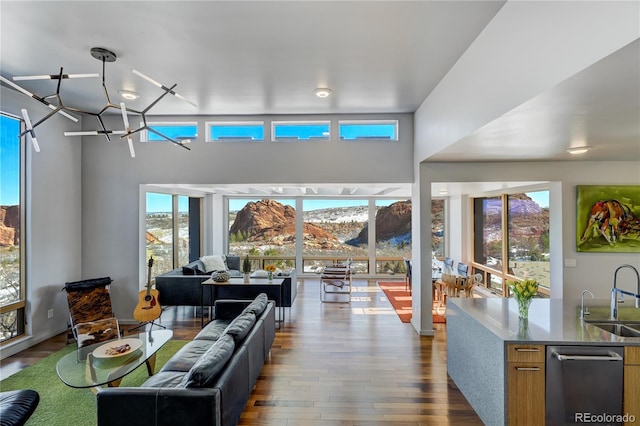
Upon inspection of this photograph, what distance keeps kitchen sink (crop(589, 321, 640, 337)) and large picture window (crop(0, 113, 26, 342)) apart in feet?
21.9

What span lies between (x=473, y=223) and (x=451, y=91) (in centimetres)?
540

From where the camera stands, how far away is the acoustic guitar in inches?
183

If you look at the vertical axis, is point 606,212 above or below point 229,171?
below

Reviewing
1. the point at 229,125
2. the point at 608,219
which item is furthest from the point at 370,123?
the point at 608,219

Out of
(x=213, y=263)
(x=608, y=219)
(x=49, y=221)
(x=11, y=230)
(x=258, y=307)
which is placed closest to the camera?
(x=258, y=307)

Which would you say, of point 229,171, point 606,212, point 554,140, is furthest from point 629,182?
point 229,171

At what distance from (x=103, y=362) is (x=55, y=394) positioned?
1020mm

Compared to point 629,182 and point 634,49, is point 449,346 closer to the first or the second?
point 634,49

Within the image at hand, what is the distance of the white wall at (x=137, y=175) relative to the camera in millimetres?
5078

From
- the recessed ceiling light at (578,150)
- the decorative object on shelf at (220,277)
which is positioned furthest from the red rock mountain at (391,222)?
the recessed ceiling light at (578,150)

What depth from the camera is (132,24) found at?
2.53 metres

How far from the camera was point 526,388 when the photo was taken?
222 cm

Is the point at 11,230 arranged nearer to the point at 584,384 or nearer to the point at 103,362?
the point at 103,362

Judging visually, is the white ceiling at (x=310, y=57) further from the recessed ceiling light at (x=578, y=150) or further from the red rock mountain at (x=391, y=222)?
the red rock mountain at (x=391, y=222)
